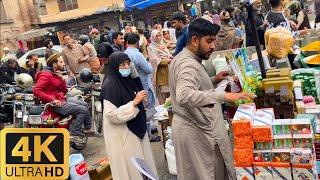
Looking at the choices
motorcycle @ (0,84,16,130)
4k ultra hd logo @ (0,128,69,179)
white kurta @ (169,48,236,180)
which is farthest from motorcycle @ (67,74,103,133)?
4k ultra hd logo @ (0,128,69,179)

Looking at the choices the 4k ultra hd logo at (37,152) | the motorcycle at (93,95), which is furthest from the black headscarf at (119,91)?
the motorcycle at (93,95)

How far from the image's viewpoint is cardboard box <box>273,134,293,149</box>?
2.73m

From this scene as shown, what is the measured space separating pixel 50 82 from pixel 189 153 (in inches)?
122

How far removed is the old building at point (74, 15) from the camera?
87.9ft

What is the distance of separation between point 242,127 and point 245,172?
1.13 feet

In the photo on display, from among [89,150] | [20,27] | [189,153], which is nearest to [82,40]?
[89,150]

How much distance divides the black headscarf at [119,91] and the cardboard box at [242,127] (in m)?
1.25

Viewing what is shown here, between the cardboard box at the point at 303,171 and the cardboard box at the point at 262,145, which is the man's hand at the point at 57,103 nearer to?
the cardboard box at the point at 262,145

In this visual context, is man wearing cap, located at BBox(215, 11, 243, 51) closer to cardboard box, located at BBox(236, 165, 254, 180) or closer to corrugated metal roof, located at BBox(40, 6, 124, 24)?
cardboard box, located at BBox(236, 165, 254, 180)

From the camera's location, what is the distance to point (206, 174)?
2.97 meters

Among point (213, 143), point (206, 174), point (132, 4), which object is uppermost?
point (132, 4)

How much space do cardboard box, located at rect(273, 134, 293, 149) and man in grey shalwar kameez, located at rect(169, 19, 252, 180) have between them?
409 mm

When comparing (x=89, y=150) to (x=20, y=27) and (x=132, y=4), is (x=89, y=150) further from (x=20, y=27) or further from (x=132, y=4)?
(x=20, y=27)

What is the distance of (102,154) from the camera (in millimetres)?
5914
